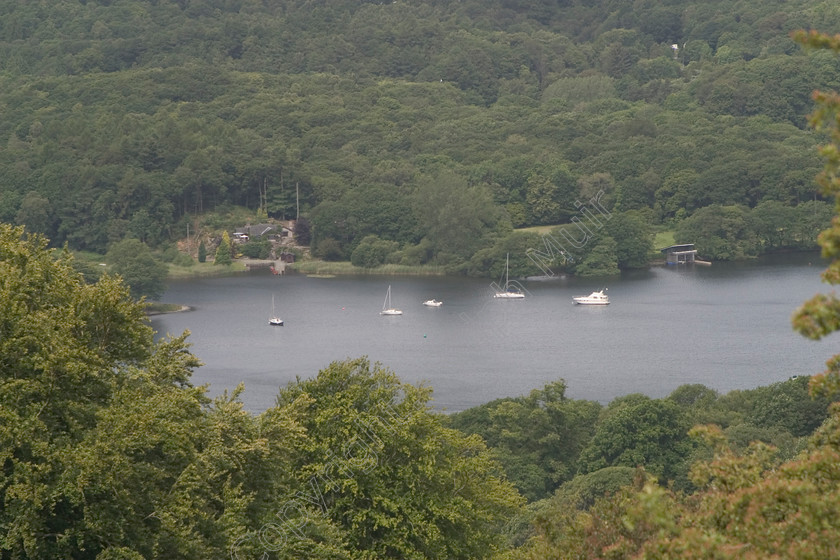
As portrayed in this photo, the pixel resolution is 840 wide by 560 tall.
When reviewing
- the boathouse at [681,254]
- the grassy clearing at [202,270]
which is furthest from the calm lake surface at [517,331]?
the grassy clearing at [202,270]

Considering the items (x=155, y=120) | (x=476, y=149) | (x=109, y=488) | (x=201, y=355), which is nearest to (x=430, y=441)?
(x=109, y=488)

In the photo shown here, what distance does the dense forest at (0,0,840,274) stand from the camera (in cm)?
6178

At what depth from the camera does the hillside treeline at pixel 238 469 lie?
26.3 ft

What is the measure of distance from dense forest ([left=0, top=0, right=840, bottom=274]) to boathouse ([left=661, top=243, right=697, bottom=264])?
45 centimetres

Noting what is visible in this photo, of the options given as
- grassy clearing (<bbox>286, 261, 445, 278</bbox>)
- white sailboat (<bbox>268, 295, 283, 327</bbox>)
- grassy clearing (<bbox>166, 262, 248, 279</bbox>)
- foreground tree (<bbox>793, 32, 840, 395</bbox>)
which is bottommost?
white sailboat (<bbox>268, 295, 283, 327</bbox>)

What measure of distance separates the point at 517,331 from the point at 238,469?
107 feet

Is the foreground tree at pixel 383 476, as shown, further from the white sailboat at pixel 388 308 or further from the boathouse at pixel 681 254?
the boathouse at pixel 681 254

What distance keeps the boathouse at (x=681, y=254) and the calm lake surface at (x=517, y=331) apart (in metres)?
0.85

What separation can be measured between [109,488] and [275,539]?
1.99m

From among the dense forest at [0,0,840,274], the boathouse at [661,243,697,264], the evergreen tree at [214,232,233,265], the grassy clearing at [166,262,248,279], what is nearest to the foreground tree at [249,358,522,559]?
the dense forest at [0,0,840,274]

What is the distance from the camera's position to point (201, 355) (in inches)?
1631

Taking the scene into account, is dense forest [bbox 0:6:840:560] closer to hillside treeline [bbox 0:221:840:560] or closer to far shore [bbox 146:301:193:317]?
hillside treeline [bbox 0:221:840:560]

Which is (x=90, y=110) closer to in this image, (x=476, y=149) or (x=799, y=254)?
(x=476, y=149)

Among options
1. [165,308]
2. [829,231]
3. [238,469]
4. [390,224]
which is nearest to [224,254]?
[390,224]
